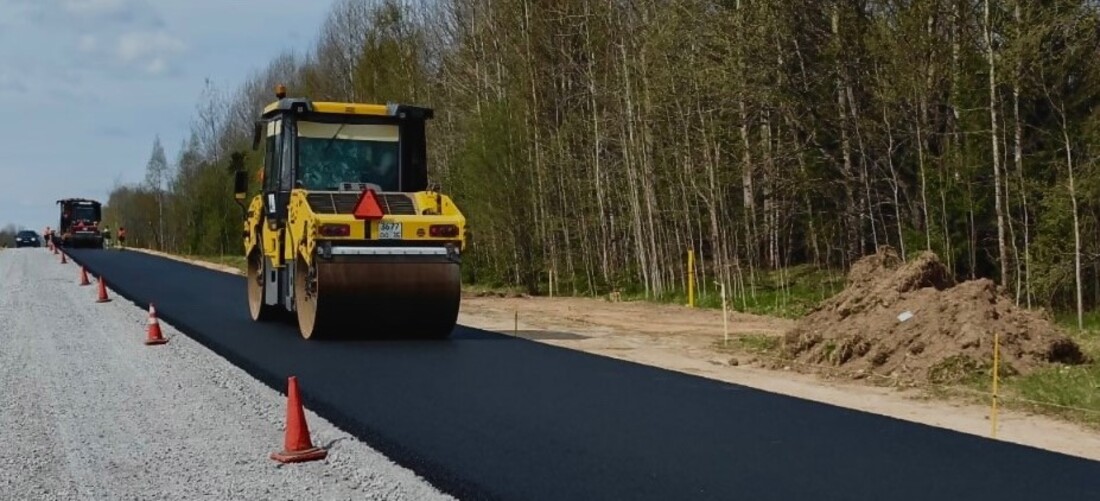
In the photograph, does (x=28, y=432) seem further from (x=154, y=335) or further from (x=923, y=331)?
(x=923, y=331)

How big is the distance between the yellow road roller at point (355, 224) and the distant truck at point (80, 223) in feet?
137

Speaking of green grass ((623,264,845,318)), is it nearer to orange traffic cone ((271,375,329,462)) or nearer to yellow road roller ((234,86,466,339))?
yellow road roller ((234,86,466,339))

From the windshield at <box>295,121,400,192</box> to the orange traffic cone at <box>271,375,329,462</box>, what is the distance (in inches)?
274

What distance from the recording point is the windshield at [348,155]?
44.2ft

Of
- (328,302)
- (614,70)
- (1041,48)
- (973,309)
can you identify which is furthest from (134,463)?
(614,70)

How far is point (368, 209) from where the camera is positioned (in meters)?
12.1

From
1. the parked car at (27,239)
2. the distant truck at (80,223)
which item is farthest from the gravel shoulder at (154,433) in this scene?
the parked car at (27,239)

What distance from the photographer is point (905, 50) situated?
18391mm

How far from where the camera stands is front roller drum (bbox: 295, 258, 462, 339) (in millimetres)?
12055

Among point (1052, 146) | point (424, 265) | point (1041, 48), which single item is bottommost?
point (424, 265)

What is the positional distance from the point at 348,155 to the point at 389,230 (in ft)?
5.89

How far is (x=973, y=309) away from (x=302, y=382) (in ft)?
20.4

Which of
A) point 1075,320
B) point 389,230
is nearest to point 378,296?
point 389,230

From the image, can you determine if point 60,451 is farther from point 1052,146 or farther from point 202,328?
point 1052,146
